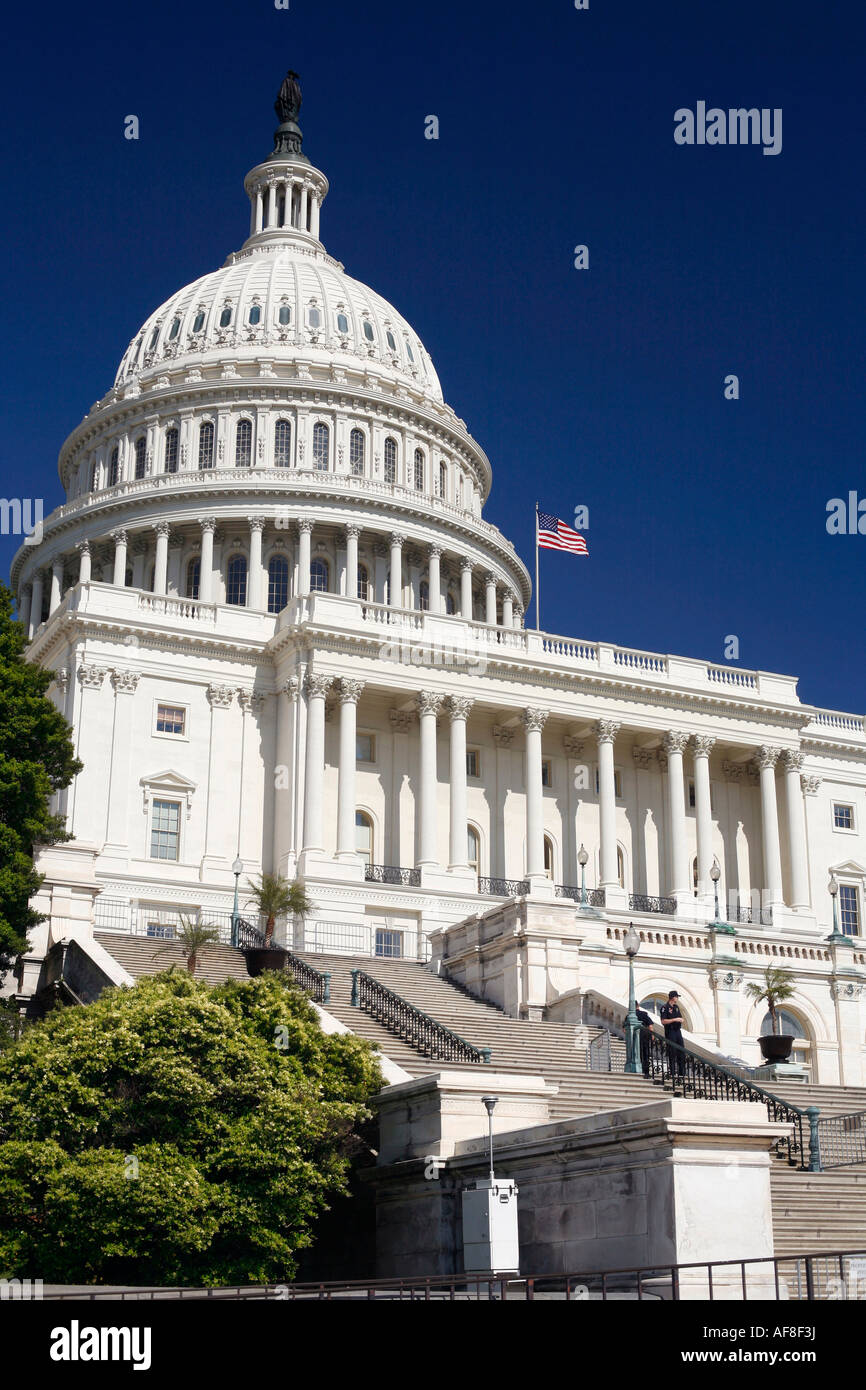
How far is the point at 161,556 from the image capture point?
88875 millimetres

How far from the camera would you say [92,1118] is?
2492 cm

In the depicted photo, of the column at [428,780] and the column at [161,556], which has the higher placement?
the column at [161,556]

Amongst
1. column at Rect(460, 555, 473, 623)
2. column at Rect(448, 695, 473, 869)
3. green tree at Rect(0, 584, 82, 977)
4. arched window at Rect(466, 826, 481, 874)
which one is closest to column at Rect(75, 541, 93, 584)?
column at Rect(460, 555, 473, 623)

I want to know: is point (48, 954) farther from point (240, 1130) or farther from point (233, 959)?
point (240, 1130)

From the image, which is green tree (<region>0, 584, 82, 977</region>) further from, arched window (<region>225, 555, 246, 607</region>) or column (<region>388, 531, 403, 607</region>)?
column (<region>388, 531, 403, 607</region>)

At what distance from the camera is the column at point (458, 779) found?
65312 mm

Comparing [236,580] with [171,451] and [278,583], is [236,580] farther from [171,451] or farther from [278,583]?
[171,451]

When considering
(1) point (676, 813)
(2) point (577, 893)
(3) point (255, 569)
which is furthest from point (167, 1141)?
(3) point (255, 569)

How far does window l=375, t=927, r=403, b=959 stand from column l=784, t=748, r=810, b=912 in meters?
20.6

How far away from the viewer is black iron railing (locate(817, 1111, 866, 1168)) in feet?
93.8

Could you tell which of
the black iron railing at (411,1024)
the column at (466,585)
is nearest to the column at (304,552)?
the column at (466,585)

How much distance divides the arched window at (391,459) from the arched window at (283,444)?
6.34 metres

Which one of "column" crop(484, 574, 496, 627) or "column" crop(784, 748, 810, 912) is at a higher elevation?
"column" crop(484, 574, 496, 627)

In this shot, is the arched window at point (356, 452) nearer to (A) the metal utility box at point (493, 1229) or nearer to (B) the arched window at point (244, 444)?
(B) the arched window at point (244, 444)
